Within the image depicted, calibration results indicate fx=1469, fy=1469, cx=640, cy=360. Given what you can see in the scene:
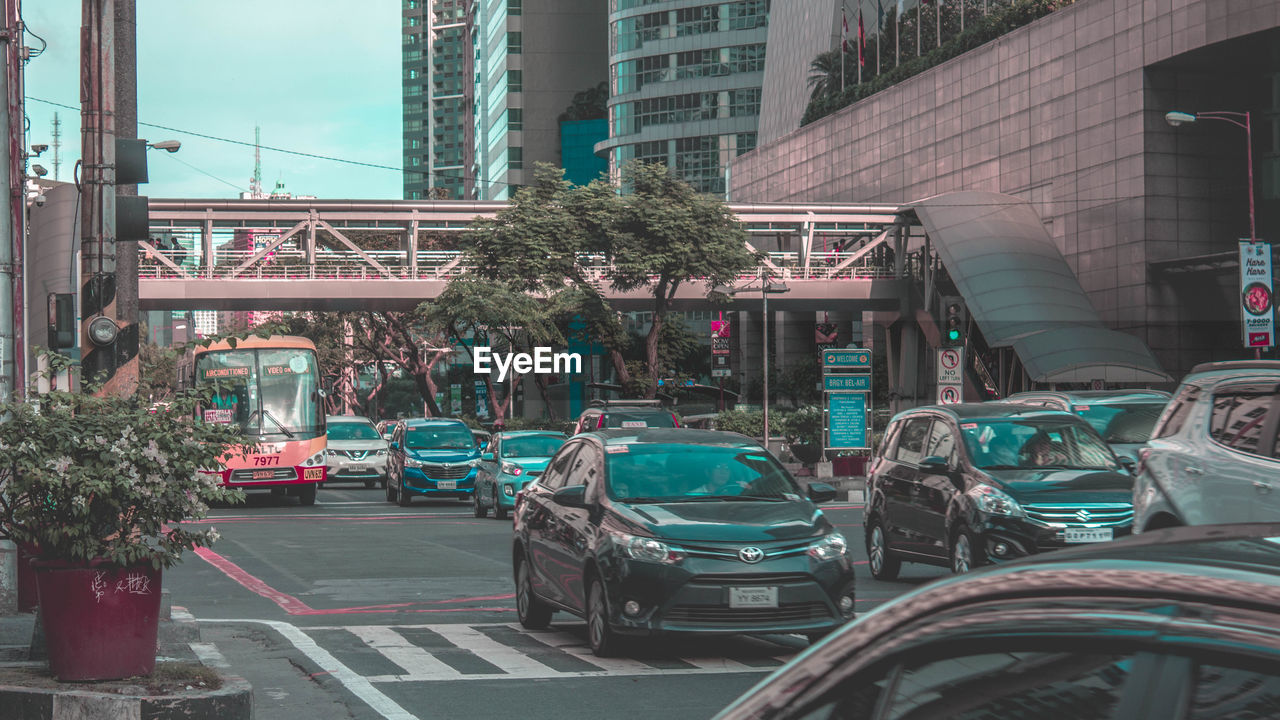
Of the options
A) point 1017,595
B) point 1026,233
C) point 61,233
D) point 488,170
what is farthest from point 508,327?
point 488,170

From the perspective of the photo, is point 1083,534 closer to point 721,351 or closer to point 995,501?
point 995,501

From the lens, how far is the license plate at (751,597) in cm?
948

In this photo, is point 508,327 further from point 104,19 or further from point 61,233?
point 104,19

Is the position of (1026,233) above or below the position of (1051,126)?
below

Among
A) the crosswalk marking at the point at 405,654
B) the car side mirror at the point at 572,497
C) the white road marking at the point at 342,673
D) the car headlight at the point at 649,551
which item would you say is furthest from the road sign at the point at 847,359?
the car headlight at the point at 649,551

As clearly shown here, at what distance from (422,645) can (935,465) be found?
16.3 ft

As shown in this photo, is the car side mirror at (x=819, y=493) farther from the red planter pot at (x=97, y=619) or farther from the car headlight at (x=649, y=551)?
the red planter pot at (x=97, y=619)

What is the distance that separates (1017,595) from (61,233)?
143 ft

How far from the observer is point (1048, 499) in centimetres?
1234

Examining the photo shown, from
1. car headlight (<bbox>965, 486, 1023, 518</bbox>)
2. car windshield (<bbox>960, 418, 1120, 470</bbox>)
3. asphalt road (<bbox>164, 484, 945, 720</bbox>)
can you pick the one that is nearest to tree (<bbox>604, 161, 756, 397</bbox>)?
asphalt road (<bbox>164, 484, 945, 720</bbox>)

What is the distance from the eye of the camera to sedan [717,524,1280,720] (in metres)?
1.76

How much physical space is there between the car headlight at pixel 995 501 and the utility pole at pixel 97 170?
7192 mm

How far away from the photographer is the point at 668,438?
1129 centimetres

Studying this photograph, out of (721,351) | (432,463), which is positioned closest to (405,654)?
(432,463)
